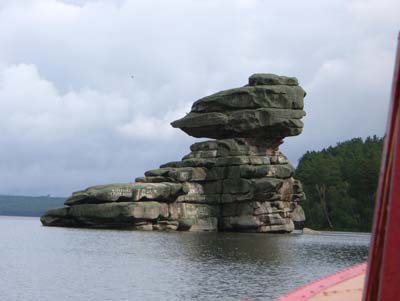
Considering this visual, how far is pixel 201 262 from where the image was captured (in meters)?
42.4

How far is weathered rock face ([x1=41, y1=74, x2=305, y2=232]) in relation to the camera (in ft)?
244

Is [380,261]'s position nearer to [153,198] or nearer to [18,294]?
[18,294]

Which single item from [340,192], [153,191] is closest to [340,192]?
[340,192]

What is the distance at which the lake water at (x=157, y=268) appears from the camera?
28656 millimetres

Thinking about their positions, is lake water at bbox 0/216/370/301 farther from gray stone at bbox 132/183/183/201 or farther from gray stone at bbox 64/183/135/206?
gray stone at bbox 132/183/183/201

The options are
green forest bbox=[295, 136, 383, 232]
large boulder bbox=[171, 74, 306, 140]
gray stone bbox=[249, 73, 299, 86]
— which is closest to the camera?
large boulder bbox=[171, 74, 306, 140]

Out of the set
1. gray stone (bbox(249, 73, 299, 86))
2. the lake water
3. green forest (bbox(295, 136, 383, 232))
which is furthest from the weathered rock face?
green forest (bbox(295, 136, 383, 232))

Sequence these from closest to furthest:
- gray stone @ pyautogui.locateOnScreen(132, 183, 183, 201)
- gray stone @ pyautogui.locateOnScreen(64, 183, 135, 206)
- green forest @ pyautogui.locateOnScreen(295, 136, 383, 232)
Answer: gray stone @ pyautogui.locateOnScreen(64, 183, 135, 206) → gray stone @ pyautogui.locateOnScreen(132, 183, 183, 201) → green forest @ pyautogui.locateOnScreen(295, 136, 383, 232)

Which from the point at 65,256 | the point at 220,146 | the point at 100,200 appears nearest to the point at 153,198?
the point at 100,200

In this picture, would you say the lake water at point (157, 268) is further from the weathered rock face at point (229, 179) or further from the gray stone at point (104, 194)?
the weathered rock face at point (229, 179)

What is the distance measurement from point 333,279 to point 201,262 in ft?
120

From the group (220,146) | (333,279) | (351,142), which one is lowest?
(333,279)

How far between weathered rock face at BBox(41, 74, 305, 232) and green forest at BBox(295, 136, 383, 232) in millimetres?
35737

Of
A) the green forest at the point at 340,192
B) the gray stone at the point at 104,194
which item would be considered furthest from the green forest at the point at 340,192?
the gray stone at the point at 104,194
